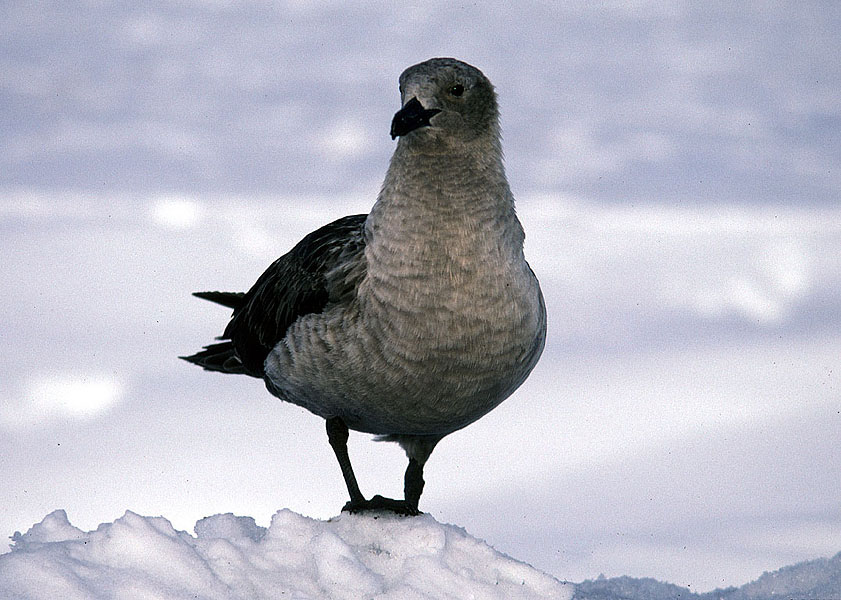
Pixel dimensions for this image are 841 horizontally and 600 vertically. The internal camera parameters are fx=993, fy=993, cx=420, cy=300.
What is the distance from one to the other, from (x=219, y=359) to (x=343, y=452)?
66.9 inches

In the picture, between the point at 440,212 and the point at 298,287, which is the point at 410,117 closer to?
the point at 440,212

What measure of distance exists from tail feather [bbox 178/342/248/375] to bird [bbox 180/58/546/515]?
52.1 inches

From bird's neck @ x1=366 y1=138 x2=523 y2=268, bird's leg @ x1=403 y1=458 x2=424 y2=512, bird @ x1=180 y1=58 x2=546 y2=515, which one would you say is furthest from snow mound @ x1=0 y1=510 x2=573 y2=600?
bird's neck @ x1=366 y1=138 x2=523 y2=268

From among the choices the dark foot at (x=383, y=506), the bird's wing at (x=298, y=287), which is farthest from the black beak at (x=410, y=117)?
the dark foot at (x=383, y=506)

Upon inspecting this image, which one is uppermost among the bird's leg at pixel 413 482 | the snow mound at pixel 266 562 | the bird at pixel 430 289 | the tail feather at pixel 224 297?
the tail feather at pixel 224 297

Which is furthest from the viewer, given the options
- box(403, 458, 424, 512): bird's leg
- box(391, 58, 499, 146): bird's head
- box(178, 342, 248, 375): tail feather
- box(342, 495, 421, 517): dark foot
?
box(178, 342, 248, 375): tail feather

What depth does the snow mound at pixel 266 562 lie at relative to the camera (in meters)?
5.29

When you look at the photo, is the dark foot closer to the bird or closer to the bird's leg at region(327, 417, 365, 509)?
the bird's leg at region(327, 417, 365, 509)

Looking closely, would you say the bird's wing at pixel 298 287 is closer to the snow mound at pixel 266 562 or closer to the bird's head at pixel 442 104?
the bird's head at pixel 442 104

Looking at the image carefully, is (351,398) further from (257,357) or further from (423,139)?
(423,139)

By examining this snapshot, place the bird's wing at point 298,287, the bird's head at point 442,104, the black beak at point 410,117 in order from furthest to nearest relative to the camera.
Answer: the bird's wing at point 298,287 < the bird's head at point 442,104 < the black beak at point 410,117

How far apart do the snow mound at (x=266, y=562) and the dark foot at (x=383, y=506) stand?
109mm

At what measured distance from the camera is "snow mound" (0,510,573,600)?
5.29 m

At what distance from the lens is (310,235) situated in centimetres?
777
